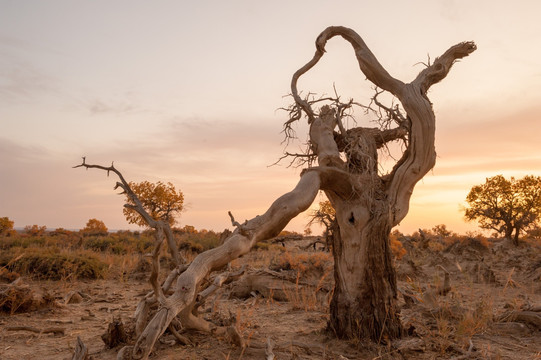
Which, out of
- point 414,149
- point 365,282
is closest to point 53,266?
point 365,282

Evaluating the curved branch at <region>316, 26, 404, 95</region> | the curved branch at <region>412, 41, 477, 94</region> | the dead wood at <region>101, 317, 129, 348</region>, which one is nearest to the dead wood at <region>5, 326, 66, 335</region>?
the dead wood at <region>101, 317, 129, 348</region>

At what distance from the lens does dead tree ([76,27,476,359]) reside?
236 inches

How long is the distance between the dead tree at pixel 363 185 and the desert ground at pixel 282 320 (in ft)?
1.31

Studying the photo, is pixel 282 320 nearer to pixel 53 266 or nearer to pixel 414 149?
pixel 414 149

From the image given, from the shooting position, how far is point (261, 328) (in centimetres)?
719

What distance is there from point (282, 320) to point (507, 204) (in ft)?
91.6

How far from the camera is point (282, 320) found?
310 inches

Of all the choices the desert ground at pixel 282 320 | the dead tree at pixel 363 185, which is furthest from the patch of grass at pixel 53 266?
the dead tree at pixel 363 185

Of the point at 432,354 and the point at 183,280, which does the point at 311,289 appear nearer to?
the point at 432,354

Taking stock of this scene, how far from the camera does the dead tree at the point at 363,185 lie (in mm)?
5992

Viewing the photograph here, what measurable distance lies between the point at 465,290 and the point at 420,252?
7.46 meters

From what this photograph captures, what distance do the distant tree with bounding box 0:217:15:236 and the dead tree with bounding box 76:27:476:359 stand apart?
31.7 m

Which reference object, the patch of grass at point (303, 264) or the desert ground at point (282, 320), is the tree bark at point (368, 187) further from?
the patch of grass at point (303, 264)

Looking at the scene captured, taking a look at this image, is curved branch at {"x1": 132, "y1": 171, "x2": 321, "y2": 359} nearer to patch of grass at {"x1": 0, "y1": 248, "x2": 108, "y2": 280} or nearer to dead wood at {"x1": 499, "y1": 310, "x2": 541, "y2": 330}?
dead wood at {"x1": 499, "y1": 310, "x2": 541, "y2": 330}
